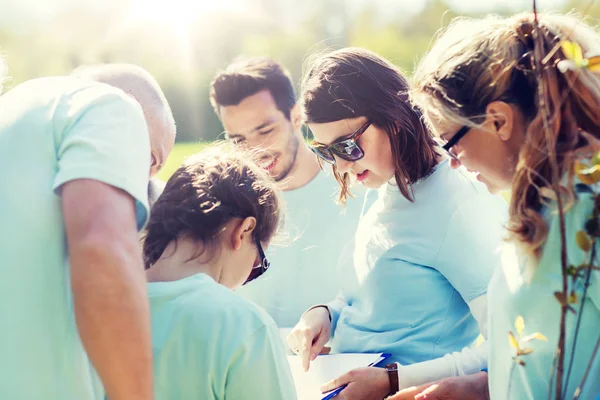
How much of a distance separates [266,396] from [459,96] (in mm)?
810

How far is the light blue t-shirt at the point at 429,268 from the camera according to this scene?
2389mm

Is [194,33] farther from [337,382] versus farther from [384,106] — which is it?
[337,382]

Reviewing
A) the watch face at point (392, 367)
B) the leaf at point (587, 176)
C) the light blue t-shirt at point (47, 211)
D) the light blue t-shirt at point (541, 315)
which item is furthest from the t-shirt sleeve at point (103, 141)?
the watch face at point (392, 367)

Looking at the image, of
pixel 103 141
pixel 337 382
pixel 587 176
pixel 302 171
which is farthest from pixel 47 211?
pixel 302 171

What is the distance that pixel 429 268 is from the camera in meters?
2.48

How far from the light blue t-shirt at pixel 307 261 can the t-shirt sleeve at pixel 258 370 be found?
155 centimetres

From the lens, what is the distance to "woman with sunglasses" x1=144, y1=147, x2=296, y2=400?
1737mm

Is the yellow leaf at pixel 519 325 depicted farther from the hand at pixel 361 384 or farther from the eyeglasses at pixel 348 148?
the eyeglasses at pixel 348 148

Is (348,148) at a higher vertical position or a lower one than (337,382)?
higher

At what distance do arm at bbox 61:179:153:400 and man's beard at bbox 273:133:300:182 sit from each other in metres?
2.43

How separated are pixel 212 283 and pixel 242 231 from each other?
225mm

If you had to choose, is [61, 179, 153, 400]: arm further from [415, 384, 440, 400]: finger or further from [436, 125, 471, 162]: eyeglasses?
[415, 384, 440, 400]: finger

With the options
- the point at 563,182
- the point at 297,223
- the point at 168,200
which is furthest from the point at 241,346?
the point at 297,223

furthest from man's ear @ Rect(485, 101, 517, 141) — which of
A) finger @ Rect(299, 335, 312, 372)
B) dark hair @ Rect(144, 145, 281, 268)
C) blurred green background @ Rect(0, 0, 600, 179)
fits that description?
blurred green background @ Rect(0, 0, 600, 179)
